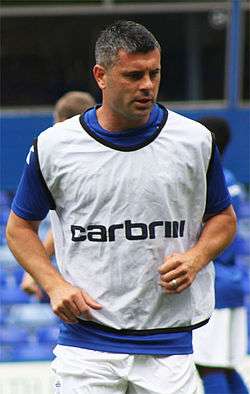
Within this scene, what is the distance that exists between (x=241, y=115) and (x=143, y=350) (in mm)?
6703

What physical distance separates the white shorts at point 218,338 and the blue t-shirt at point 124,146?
1.71m

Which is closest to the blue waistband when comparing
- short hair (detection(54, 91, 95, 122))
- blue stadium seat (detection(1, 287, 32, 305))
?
short hair (detection(54, 91, 95, 122))

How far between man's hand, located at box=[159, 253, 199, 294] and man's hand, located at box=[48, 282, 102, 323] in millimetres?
228

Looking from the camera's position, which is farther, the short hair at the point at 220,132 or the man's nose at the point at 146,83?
the short hair at the point at 220,132

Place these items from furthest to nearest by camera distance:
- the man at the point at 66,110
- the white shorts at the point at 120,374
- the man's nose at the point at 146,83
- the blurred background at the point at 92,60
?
the blurred background at the point at 92,60
the man at the point at 66,110
the white shorts at the point at 120,374
the man's nose at the point at 146,83

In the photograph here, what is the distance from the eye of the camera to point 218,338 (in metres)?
5.14

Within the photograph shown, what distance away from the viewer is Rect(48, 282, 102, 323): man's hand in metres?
3.25

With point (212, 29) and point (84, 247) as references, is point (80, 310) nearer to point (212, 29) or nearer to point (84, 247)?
point (84, 247)

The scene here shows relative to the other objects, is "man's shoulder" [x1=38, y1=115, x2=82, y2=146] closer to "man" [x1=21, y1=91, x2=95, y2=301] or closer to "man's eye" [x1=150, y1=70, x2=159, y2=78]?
"man's eye" [x1=150, y1=70, x2=159, y2=78]

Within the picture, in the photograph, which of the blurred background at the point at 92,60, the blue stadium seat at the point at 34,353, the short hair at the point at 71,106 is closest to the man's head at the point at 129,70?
the short hair at the point at 71,106

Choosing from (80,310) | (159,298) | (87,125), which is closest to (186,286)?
(159,298)

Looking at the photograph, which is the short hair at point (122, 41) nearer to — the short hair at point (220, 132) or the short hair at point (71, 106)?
the short hair at point (71, 106)

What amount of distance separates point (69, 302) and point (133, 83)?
0.68 metres

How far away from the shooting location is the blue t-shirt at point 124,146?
334cm
